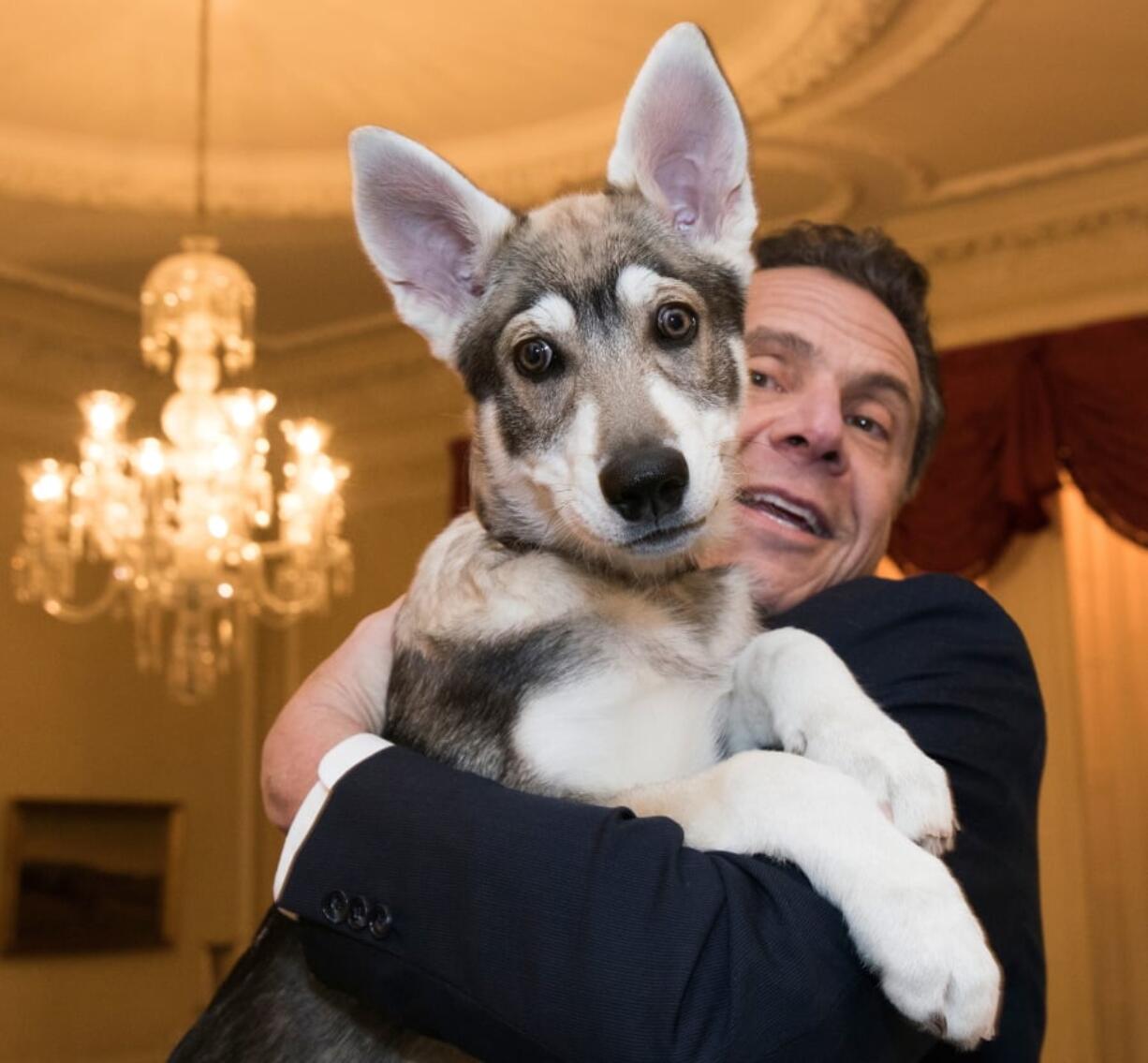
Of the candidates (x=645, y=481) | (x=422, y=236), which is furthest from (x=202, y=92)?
(x=645, y=481)

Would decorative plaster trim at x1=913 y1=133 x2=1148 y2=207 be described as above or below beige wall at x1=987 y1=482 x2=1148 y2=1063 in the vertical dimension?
above

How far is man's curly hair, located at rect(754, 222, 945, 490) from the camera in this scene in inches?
92.7

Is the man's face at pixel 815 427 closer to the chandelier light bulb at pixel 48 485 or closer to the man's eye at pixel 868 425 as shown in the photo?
the man's eye at pixel 868 425

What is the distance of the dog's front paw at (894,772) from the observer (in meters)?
1.29

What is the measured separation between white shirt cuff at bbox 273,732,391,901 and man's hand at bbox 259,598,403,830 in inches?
3.4

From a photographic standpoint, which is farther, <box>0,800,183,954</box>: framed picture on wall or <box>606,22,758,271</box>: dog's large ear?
<box>0,800,183,954</box>: framed picture on wall

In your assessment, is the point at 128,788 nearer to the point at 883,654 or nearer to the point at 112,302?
the point at 112,302

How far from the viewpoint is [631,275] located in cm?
172

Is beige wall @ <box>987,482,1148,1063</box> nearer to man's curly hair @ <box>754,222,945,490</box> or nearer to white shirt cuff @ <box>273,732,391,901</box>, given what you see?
man's curly hair @ <box>754,222,945,490</box>

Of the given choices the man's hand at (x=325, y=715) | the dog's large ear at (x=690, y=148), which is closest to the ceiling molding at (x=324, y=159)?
the dog's large ear at (x=690, y=148)

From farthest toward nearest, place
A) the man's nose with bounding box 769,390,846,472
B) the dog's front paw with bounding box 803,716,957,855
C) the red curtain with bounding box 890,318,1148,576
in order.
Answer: the red curtain with bounding box 890,318,1148,576, the man's nose with bounding box 769,390,846,472, the dog's front paw with bounding box 803,716,957,855

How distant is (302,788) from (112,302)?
5813mm

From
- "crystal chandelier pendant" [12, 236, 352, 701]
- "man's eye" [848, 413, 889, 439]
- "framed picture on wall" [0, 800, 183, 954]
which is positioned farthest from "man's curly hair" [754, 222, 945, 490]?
"framed picture on wall" [0, 800, 183, 954]

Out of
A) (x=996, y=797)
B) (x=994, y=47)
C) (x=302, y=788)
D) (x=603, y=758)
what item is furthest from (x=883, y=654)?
(x=994, y=47)
